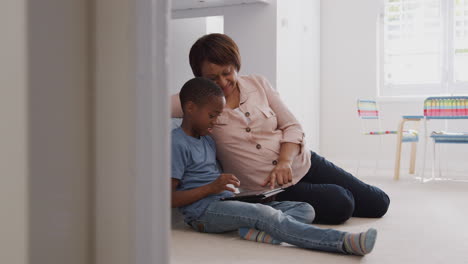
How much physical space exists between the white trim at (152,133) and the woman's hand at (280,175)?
4.54 ft

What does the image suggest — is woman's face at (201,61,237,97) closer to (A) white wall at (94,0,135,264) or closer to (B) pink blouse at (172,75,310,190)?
(B) pink blouse at (172,75,310,190)

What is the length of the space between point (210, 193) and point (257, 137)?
1.10 ft

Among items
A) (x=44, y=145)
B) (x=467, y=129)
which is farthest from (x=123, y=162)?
(x=467, y=129)

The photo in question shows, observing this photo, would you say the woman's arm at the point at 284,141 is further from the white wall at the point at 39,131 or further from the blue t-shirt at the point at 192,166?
the white wall at the point at 39,131

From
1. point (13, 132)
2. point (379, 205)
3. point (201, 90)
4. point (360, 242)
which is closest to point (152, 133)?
point (13, 132)

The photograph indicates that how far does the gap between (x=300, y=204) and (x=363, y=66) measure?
4.37 m

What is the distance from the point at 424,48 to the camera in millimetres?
5879

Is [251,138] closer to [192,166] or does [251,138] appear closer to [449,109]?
[192,166]

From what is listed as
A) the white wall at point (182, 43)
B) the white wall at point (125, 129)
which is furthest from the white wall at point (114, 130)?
the white wall at point (182, 43)

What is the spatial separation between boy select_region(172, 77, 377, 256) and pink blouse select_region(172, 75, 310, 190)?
0.22ft

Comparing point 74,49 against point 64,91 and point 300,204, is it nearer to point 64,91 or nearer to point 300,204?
point 64,91

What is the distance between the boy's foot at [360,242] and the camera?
1.54 m

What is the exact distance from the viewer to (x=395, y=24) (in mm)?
5996

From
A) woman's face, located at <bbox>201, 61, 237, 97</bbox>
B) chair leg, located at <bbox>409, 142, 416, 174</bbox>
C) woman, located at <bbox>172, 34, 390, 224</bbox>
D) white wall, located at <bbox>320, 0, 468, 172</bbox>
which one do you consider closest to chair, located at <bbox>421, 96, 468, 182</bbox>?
chair leg, located at <bbox>409, 142, 416, 174</bbox>
